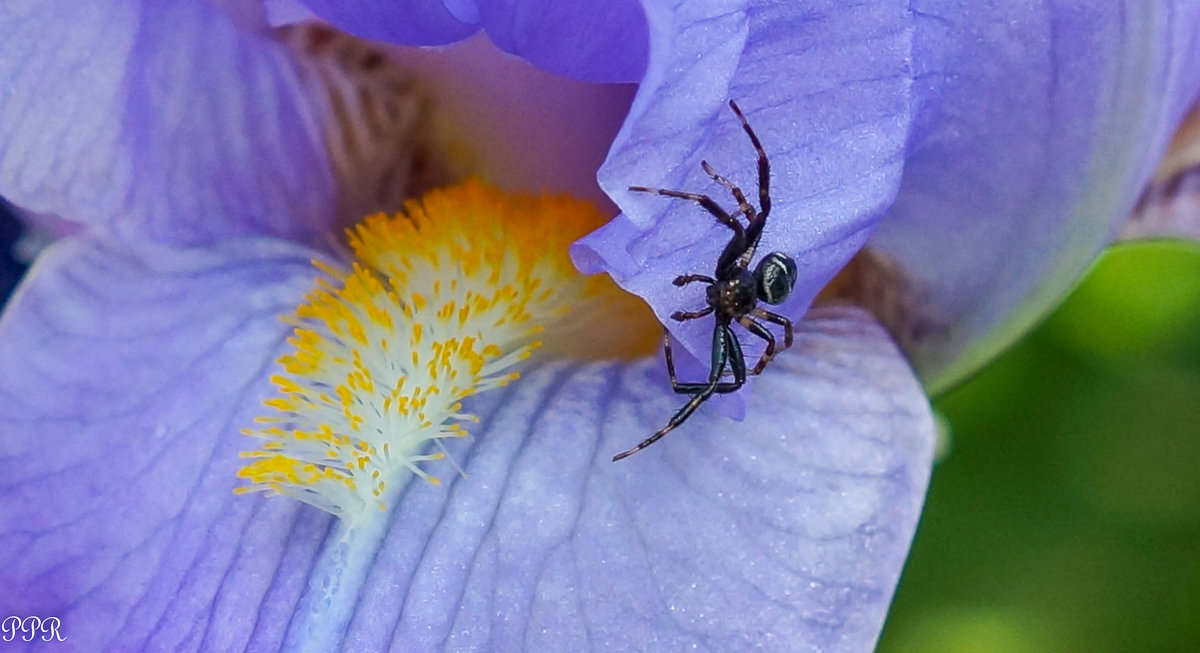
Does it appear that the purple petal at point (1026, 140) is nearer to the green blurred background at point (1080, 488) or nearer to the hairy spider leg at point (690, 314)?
the hairy spider leg at point (690, 314)

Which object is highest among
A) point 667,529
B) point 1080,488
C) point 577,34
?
point 577,34

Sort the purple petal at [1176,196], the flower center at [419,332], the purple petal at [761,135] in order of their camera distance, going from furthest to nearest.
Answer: the purple petal at [1176,196], the flower center at [419,332], the purple petal at [761,135]

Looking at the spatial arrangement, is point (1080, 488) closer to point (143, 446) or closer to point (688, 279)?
point (688, 279)

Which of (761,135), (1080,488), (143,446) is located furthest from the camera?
(1080,488)

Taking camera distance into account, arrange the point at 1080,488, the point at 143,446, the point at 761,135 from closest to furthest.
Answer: the point at 761,135 < the point at 143,446 < the point at 1080,488

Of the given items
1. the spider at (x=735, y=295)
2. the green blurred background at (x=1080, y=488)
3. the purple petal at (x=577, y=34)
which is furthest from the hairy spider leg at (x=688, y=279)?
the green blurred background at (x=1080, y=488)

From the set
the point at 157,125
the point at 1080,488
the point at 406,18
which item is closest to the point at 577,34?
the point at 406,18

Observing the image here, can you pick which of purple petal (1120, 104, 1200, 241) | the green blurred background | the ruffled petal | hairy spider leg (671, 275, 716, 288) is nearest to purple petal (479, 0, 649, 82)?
hairy spider leg (671, 275, 716, 288)
